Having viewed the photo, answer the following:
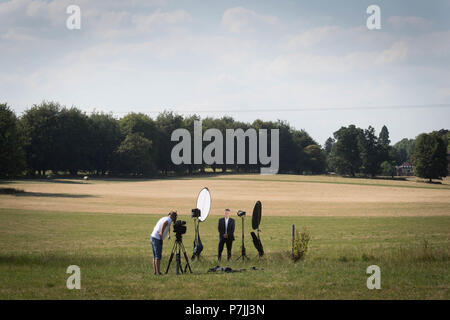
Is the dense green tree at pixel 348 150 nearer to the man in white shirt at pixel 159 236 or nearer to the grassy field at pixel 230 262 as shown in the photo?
the grassy field at pixel 230 262

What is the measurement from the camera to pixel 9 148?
6581 centimetres

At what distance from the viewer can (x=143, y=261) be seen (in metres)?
17.5

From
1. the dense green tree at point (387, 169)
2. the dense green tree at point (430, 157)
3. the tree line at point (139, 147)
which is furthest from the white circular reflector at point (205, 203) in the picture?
the dense green tree at point (387, 169)

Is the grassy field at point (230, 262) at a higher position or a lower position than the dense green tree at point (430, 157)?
lower

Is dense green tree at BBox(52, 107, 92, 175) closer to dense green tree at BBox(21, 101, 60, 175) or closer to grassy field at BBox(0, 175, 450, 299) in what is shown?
dense green tree at BBox(21, 101, 60, 175)

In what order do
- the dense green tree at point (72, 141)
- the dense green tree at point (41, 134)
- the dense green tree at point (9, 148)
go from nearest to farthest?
the dense green tree at point (9, 148), the dense green tree at point (41, 134), the dense green tree at point (72, 141)

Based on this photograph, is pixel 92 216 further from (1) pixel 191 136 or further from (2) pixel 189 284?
(1) pixel 191 136

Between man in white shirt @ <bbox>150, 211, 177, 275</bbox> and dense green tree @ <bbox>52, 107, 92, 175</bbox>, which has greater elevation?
dense green tree @ <bbox>52, 107, 92, 175</bbox>

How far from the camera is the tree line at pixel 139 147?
10269cm

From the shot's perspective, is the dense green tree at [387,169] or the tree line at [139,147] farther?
the dense green tree at [387,169]

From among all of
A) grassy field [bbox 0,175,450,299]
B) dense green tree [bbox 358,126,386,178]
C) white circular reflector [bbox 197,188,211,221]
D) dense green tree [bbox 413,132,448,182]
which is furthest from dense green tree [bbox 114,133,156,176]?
white circular reflector [bbox 197,188,211,221]

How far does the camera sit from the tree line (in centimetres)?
10269
